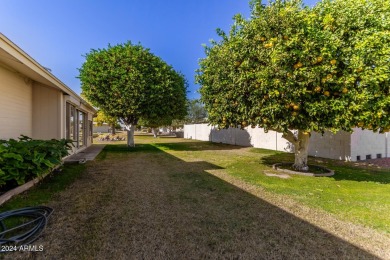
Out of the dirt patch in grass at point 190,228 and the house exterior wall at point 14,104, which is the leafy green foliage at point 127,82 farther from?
the dirt patch in grass at point 190,228

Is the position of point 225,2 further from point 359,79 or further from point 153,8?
point 359,79

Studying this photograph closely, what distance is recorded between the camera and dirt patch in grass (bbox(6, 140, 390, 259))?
284 centimetres

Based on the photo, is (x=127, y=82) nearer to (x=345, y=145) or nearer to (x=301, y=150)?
(x=301, y=150)

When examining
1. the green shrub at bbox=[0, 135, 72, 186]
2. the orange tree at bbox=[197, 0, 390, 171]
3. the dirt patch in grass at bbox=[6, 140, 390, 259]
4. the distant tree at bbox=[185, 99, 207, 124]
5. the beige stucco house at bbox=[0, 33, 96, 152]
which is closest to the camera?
the dirt patch in grass at bbox=[6, 140, 390, 259]

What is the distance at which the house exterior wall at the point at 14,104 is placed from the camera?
6.83 metres

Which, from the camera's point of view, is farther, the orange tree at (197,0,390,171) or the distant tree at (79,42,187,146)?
the distant tree at (79,42,187,146)

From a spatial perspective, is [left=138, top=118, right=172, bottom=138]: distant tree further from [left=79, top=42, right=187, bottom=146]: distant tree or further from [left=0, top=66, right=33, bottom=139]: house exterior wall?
[left=0, top=66, right=33, bottom=139]: house exterior wall

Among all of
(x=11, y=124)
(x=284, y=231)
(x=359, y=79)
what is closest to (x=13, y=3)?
(x=11, y=124)

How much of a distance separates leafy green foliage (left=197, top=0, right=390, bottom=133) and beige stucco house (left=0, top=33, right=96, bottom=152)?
6.44 m

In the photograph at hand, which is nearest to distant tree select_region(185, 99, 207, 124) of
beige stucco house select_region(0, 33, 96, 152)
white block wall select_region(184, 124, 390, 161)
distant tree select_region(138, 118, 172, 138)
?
distant tree select_region(138, 118, 172, 138)

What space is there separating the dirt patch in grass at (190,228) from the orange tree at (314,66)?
9.27ft

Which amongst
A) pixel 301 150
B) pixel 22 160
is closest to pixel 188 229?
pixel 22 160

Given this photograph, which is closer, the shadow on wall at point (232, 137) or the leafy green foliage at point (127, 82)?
the leafy green foliage at point (127, 82)

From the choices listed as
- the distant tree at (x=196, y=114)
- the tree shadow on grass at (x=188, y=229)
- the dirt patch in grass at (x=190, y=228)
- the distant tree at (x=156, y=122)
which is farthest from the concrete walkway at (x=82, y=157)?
the distant tree at (x=196, y=114)
